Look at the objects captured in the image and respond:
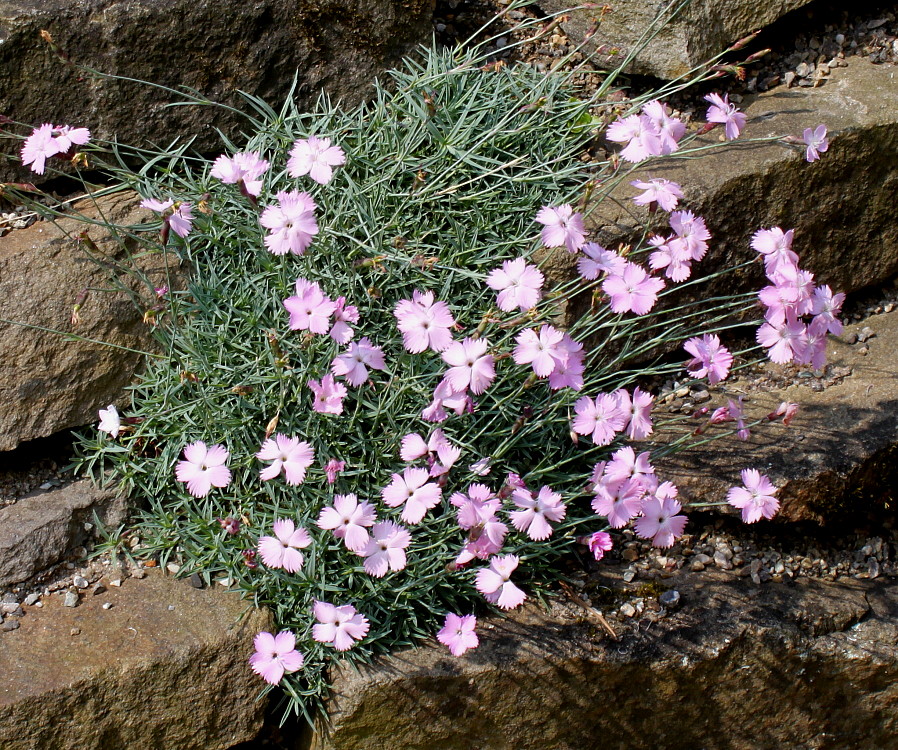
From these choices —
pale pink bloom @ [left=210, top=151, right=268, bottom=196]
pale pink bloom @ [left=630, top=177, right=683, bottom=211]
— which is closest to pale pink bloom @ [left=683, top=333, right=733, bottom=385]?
pale pink bloom @ [left=630, top=177, right=683, bottom=211]

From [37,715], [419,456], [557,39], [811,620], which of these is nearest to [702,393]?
[811,620]

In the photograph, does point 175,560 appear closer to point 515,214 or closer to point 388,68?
point 515,214

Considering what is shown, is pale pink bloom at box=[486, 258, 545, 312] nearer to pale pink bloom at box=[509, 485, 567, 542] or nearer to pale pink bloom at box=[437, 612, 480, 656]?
pale pink bloom at box=[509, 485, 567, 542]

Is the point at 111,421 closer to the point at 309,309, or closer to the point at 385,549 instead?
the point at 309,309

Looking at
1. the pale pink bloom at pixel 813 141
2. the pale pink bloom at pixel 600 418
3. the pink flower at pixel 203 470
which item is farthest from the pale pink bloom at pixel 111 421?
the pale pink bloom at pixel 813 141

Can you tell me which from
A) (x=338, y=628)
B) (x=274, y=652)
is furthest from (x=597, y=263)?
(x=274, y=652)

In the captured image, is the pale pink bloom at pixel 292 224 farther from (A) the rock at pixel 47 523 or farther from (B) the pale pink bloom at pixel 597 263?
(A) the rock at pixel 47 523
